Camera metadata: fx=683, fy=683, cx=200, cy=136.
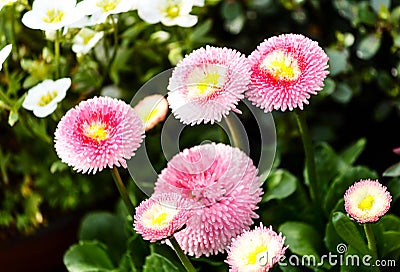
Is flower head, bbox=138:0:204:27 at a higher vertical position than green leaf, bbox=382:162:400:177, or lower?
higher

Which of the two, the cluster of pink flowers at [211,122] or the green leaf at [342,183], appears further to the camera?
the green leaf at [342,183]

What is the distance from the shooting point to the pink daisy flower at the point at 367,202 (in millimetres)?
555

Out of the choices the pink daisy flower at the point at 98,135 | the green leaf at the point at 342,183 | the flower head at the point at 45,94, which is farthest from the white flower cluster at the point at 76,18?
the green leaf at the point at 342,183

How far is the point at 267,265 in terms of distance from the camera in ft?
1.76

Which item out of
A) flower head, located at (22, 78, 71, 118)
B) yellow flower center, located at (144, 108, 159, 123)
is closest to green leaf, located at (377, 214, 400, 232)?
yellow flower center, located at (144, 108, 159, 123)

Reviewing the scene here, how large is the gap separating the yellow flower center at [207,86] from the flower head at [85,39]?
0.21 m

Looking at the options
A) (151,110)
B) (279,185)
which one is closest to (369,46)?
(279,185)

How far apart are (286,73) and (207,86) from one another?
2.7 inches

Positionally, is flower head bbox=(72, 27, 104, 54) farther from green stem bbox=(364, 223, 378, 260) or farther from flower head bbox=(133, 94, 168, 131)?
green stem bbox=(364, 223, 378, 260)

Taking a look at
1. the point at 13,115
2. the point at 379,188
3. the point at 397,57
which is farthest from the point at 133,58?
the point at 379,188

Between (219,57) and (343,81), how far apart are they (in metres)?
0.42

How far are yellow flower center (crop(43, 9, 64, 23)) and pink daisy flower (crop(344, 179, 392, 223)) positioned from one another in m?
0.34

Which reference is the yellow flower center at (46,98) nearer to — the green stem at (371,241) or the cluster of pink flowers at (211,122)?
the cluster of pink flowers at (211,122)

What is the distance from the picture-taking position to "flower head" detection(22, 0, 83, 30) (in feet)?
2.22
